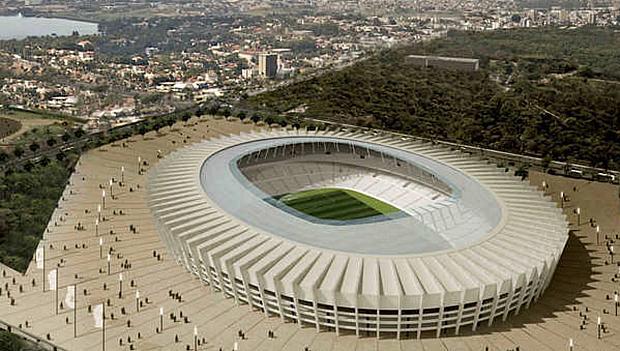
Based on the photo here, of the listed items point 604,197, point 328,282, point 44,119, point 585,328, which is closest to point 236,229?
point 328,282

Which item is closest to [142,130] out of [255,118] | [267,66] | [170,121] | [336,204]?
[170,121]

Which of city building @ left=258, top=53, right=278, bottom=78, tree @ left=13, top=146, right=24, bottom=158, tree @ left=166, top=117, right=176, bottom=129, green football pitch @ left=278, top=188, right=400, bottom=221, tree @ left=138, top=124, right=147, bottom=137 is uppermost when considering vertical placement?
city building @ left=258, top=53, right=278, bottom=78

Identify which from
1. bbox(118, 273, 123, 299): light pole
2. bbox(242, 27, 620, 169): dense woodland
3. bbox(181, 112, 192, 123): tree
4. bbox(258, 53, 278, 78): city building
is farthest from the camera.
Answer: bbox(258, 53, 278, 78): city building

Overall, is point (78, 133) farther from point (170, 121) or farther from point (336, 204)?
point (336, 204)

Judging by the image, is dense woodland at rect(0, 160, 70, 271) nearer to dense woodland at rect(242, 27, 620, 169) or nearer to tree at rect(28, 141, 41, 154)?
tree at rect(28, 141, 41, 154)

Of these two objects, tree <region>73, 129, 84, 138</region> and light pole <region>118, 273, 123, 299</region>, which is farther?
tree <region>73, 129, 84, 138</region>

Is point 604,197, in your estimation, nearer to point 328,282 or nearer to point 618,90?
point 328,282

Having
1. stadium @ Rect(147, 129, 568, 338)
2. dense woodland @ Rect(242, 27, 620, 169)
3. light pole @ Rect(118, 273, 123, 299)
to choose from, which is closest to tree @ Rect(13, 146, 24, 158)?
stadium @ Rect(147, 129, 568, 338)
